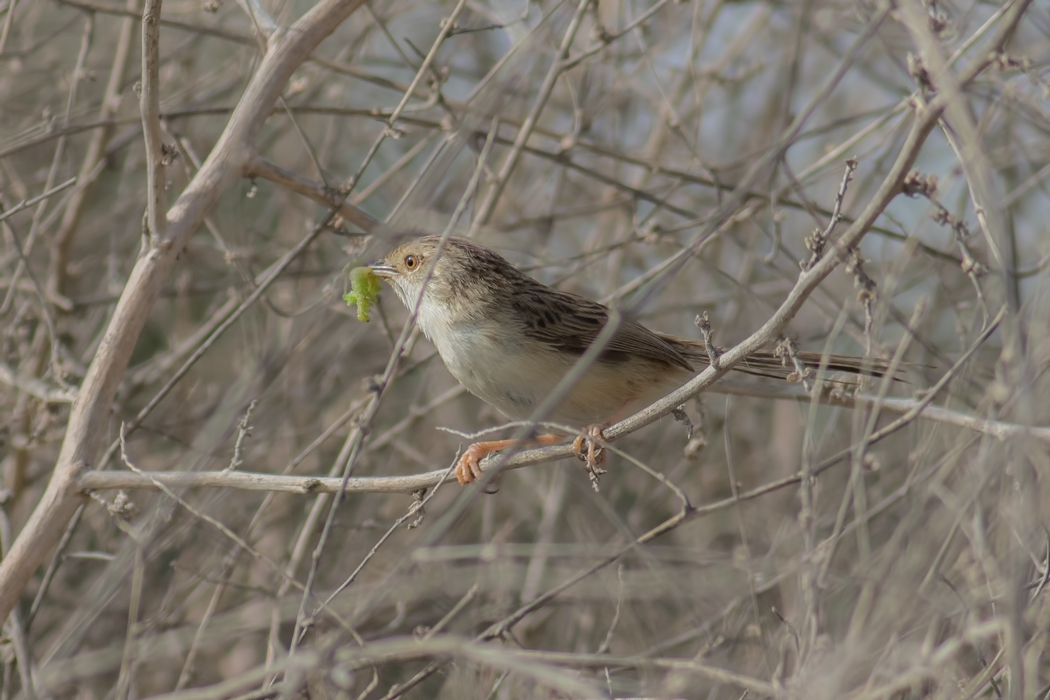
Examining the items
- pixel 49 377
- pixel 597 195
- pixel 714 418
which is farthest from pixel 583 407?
pixel 49 377

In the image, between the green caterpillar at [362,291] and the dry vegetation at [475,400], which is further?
A: the green caterpillar at [362,291]

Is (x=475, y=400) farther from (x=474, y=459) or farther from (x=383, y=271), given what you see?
(x=474, y=459)

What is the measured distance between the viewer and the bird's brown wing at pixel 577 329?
542cm

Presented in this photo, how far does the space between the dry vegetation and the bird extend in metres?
0.33

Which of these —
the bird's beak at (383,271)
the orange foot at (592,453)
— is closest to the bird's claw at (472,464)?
the orange foot at (592,453)

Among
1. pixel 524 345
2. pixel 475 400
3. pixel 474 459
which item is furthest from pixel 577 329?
pixel 475 400

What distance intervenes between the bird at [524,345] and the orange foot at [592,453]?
118mm

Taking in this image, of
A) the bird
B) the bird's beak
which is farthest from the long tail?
the bird's beak

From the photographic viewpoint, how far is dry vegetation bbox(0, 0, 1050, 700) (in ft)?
10.1

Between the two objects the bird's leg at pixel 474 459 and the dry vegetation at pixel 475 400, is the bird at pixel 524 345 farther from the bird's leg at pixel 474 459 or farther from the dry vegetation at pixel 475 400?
the dry vegetation at pixel 475 400

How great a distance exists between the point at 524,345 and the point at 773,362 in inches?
51.0

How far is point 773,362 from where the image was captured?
206 inches

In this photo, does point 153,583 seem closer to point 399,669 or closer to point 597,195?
point 399,669

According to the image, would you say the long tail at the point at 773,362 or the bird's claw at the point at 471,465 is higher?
the long tail at the point at 773,362
